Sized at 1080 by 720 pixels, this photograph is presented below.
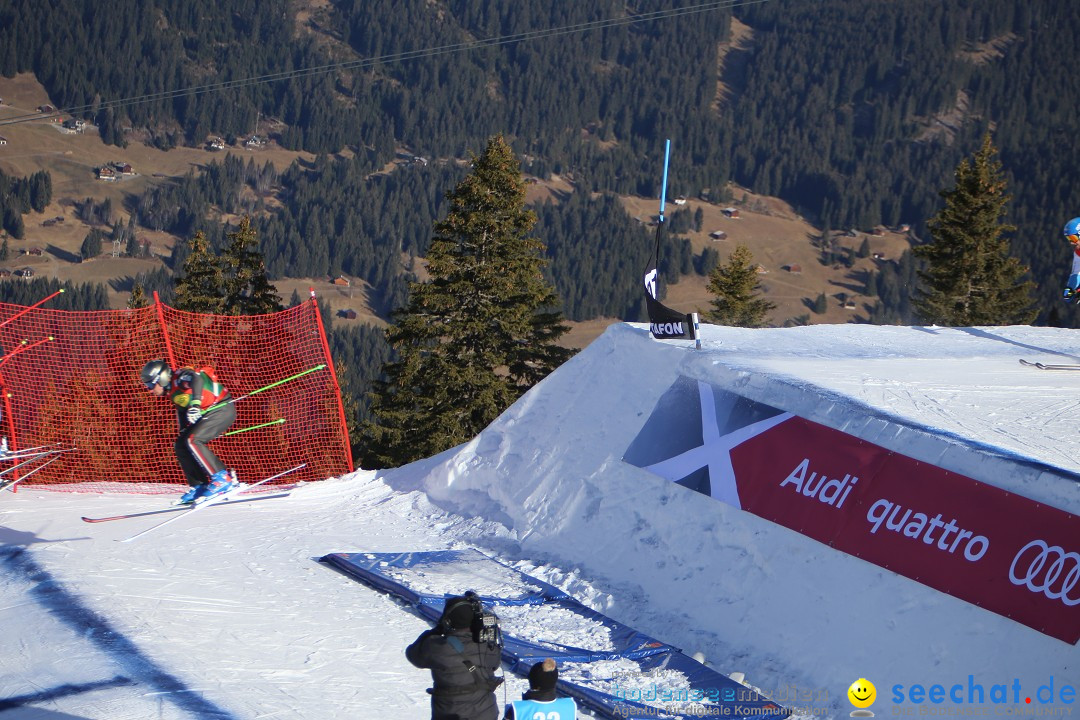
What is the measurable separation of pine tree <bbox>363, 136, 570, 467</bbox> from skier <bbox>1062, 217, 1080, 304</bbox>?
15.3 metres

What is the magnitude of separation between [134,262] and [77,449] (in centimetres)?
14333

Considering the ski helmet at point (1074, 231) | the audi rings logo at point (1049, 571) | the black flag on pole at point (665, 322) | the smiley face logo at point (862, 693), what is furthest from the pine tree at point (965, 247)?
the smiley face logo at point (862, 693)

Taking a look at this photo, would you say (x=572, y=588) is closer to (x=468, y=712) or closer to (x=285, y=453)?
(x=468, y=712)

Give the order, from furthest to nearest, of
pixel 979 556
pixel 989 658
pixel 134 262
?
Result: pixel 134 262 → pixel 979 556 → pixel 989 658

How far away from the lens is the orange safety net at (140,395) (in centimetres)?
1320

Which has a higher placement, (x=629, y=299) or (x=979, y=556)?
(x=979, y=556)

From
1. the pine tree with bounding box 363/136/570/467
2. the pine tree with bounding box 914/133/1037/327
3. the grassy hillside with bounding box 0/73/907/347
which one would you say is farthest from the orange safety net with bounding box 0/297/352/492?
the grassy hillside with bounding box 0/73/907/347

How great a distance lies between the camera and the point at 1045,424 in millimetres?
9016

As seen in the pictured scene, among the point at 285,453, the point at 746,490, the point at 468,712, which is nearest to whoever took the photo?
the point at 468,712

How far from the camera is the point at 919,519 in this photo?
300 inches

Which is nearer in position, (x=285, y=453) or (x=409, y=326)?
(x=285, y=453)

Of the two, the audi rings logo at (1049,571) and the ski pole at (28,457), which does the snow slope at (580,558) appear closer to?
the audi rings logo at (1049,571)

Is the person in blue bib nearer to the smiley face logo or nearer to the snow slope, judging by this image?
the snow slope

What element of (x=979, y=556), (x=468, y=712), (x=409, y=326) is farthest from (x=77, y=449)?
(x=409, y=326)
